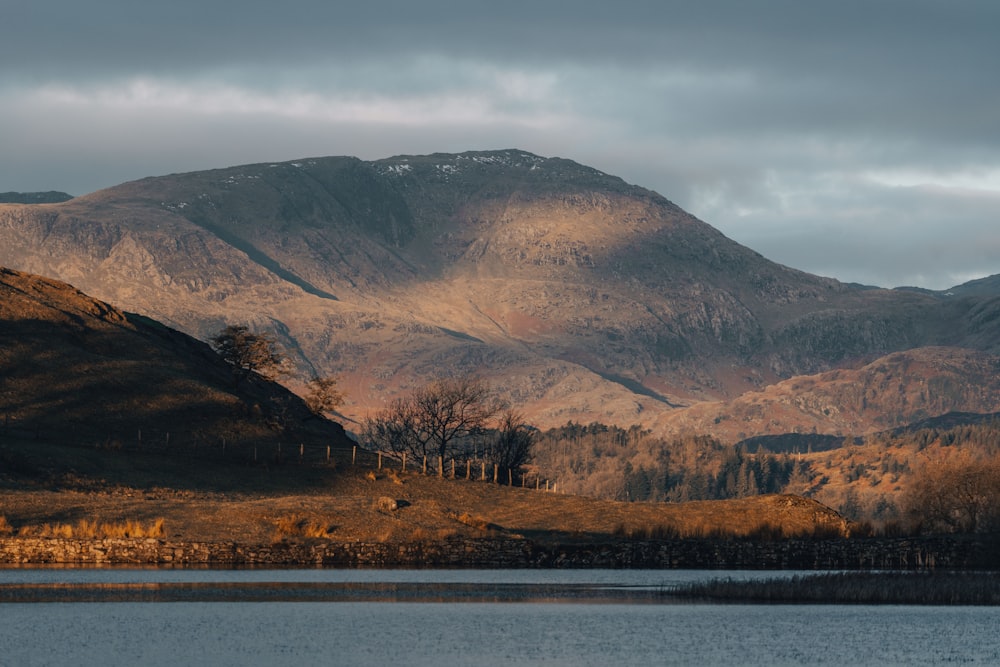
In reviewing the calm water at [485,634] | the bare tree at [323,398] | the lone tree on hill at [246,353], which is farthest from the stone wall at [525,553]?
the lone tree on hill at [246,353]

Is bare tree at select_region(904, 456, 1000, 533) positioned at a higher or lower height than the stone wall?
higher

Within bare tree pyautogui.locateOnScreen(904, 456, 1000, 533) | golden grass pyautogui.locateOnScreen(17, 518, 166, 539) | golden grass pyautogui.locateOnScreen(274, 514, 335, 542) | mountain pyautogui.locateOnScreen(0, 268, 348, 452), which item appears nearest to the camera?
golden grass pyautogui.locateOnScreen(17, 518, 166, 539)

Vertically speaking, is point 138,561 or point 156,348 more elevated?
point 156,348

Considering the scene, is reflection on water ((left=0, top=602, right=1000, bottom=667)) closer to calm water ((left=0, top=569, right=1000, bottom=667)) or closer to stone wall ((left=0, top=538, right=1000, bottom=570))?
calm water ((left=0, top=569, right=1000, bottom=667))

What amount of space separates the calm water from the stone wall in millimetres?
14459

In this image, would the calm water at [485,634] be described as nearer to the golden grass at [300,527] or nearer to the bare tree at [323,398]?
the golden grass at [300,527]

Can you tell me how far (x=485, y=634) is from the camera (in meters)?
54.9

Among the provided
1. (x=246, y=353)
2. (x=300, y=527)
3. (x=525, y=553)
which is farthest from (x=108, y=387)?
(x=525, y=553)

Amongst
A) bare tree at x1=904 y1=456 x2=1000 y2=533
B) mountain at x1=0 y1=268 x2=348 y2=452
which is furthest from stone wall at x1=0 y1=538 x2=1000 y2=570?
mountain at x1=0 y1=268 x2=348 y2=452

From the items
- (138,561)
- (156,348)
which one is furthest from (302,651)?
(156,348)

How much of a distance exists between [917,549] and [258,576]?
44312mm

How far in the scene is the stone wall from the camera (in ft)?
280

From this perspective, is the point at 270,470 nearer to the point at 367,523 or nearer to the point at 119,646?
the point at 367,523

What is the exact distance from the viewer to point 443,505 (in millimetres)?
114438
